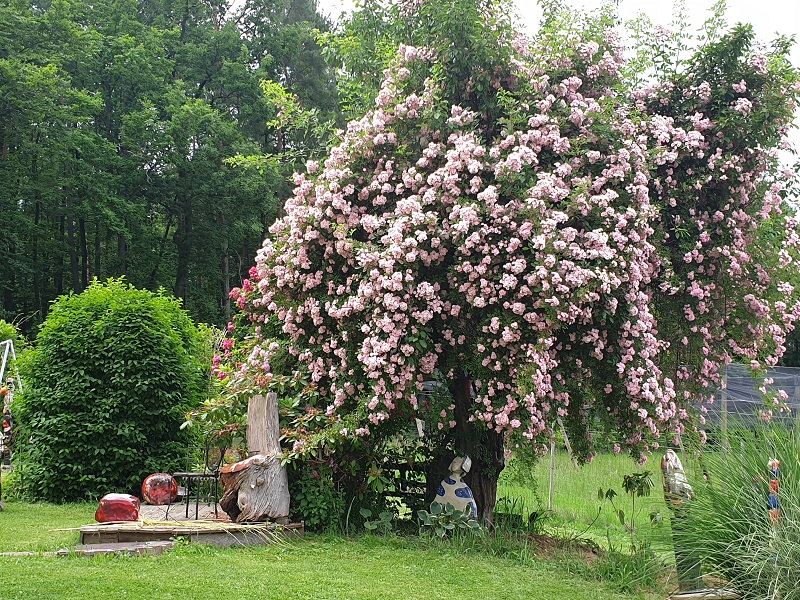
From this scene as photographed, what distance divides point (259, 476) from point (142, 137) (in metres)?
22.5

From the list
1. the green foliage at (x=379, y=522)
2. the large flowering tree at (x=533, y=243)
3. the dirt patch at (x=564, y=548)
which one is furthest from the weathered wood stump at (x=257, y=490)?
the dirt patch at (x=564, y=548)

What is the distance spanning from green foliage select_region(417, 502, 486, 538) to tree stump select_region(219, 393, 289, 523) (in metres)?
1.33

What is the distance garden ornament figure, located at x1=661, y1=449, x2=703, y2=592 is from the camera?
17.6 ft

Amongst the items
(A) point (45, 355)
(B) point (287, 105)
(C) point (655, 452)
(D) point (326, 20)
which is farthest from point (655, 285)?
(D) point (326, 20)

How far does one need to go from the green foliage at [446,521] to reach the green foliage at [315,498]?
2.73 feet

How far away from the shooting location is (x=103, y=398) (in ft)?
34.7

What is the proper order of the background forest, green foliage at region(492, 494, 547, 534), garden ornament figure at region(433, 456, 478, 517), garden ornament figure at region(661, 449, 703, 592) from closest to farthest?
garden ornament figure at region(661, 449, 703, 592) → garden ornament figure at region(433, 456, 478, 517) → green foliage at region(492, 494, 547, 534) → the background forest

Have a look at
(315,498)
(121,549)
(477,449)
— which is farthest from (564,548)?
(121,549)

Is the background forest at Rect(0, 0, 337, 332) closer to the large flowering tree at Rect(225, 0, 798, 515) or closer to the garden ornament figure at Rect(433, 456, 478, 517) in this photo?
the large flowering tree at Rect(225, 0, 798, 515)

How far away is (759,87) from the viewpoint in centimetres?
810

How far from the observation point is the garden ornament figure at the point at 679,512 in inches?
211

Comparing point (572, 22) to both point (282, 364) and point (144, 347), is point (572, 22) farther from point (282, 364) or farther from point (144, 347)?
point (144, 347)

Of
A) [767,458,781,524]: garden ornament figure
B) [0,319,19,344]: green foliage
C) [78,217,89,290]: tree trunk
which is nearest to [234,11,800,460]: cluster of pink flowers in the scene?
[767,458,781,524]: garden ornament figure

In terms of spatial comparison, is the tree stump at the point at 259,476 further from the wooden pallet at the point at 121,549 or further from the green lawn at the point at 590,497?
the green lawn at the point at 590,497
